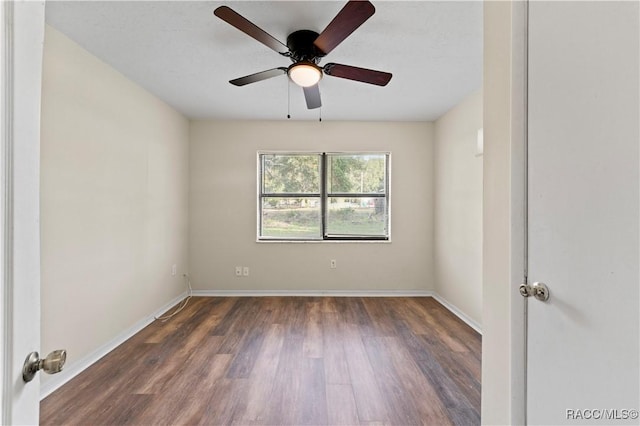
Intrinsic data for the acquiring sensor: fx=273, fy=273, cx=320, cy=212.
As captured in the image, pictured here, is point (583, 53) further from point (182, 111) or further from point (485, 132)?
point (182, 111)

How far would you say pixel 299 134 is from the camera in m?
3.82

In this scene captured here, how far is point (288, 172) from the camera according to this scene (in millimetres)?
3939

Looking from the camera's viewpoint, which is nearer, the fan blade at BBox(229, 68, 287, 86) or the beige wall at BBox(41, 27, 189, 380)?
the beige wall at BBox(41, 27, 189, 380)

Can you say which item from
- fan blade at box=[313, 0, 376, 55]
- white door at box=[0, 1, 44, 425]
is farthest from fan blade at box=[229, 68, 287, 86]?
white door at box=[0, 1, 44, 425]

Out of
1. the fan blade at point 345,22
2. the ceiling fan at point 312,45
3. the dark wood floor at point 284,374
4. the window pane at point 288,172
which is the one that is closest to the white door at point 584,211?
the fan blade at point 345,22

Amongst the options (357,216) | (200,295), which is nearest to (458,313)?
(357,216)

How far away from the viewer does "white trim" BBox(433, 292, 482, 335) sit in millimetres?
2783

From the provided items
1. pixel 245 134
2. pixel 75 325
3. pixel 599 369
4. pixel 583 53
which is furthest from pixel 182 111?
pixel 599 369

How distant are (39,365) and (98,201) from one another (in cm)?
209

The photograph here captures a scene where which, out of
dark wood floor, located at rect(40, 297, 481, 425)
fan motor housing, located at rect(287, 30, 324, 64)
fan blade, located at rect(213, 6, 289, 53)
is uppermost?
fan motor housing, located at rect(287, 30, 324, 64)

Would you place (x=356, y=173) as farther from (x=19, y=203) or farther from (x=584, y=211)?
(x=19, y=203)

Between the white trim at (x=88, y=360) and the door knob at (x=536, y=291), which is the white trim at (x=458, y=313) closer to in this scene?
the door knob at (x=536, y=291)

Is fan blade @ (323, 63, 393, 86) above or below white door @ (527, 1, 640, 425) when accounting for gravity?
above

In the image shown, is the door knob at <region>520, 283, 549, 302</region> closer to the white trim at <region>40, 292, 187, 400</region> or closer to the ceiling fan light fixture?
the ceiling fan light fixture
